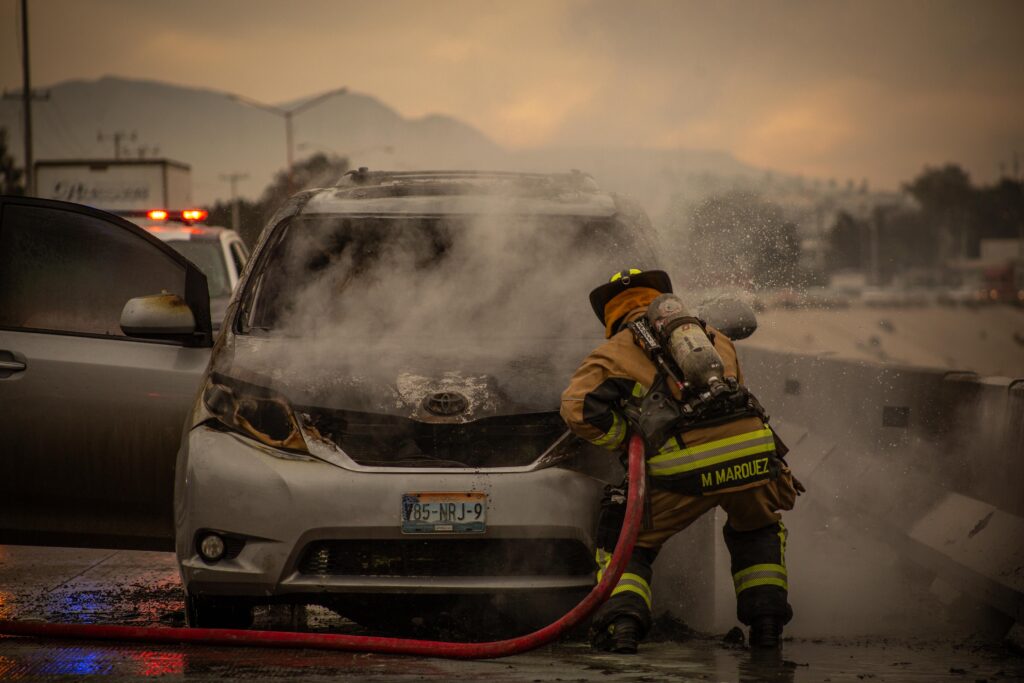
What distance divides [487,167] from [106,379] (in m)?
2.84

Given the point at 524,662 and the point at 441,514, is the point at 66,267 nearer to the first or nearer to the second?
the point at 441,514

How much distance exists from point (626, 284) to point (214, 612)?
6.15ft

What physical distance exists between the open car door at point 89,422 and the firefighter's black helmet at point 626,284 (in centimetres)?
173

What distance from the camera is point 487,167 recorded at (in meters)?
7.79

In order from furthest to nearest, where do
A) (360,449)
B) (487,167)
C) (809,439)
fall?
1. (809,439)
2. (487,167)
3. (360,449)

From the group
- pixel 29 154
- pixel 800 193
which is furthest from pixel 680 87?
pixel 29 154

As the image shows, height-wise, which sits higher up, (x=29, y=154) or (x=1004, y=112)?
(x=29, y=154)

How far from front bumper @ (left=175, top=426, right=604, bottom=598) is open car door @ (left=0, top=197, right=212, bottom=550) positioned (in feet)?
3.29

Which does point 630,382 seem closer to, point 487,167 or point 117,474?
point 117,474

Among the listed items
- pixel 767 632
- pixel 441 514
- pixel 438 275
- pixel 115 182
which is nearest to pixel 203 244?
pixel 438 275

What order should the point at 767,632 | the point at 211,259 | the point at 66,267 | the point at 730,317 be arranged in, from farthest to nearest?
the point at 211,259
the point at 66,267
the point at 730,317
the point at 767,632

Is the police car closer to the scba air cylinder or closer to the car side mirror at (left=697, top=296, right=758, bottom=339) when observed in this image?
the car side mirror at (left=697, top=296, right=758, bottom=339)

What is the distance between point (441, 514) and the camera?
461 cm

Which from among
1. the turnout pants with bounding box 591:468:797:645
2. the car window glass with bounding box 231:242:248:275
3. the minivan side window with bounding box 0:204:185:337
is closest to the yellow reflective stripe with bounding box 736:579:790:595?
the turnout pants with bounding box 591:468:797:645
